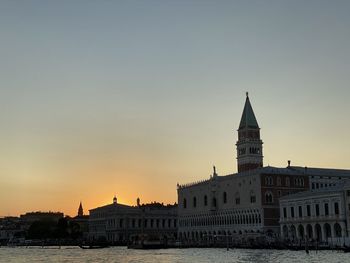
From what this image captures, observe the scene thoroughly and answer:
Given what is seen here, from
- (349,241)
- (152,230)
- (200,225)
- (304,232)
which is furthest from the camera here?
(152,230)

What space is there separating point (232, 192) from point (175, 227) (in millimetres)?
47097

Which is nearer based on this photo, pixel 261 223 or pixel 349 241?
pixel 349 241

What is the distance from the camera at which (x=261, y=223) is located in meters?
97.1

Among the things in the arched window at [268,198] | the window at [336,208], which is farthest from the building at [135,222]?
the window at [336,208]

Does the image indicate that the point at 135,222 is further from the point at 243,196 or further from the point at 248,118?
the point at 243,196

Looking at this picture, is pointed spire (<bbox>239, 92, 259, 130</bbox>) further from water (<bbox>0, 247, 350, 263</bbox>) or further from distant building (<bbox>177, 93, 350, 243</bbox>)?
water (<bbox>0, 247, 350, 263</bbox>)

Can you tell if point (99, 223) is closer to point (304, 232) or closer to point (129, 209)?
point (129, 209)

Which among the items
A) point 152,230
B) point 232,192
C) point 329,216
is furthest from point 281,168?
point 152,230

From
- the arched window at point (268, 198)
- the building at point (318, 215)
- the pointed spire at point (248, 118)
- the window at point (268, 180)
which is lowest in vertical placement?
the building at point (318, 215)

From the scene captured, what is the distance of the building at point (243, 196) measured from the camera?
98812mm

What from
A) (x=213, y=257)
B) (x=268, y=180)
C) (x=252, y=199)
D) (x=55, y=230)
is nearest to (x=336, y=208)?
(x=268, y=180)

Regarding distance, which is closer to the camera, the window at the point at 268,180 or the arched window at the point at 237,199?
the window at the point at 268,180

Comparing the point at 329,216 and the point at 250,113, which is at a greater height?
the point at 250,113

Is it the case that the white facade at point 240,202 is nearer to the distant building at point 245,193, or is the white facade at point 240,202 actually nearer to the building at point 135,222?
the distant building at point 245,193
